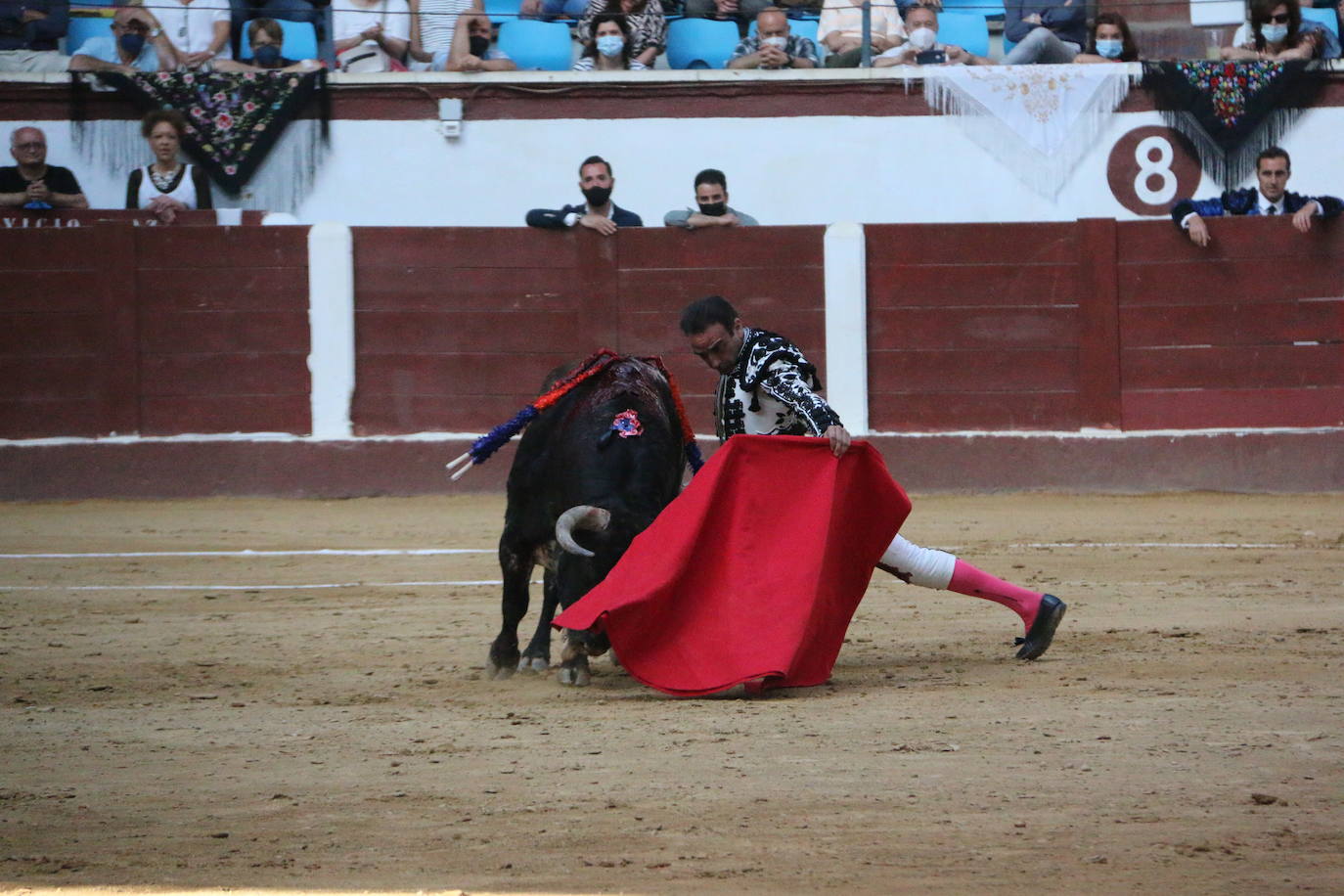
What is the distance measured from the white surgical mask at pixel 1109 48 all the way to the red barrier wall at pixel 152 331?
438 centimetres

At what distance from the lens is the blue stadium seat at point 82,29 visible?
9.32 meters

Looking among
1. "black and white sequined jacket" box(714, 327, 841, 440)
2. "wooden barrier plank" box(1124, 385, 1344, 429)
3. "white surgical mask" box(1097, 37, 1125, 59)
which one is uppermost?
"white surgical mask" box(1097, 37, 1125, 59)

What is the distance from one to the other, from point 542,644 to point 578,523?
51 cm

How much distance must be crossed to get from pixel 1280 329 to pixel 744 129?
296cm

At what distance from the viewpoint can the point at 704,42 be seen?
9461 mm

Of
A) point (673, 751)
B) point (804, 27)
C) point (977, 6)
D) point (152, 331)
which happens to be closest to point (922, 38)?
point (977, 6)

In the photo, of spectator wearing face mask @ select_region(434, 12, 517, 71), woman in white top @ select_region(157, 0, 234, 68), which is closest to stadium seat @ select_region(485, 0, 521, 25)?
spectator wearing face mask @ select_region(434, 12, 517, 71)

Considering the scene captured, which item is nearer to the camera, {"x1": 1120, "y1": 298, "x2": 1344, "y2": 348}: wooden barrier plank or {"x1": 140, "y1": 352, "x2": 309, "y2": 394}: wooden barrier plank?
{"x1": 1120, "y1": 298, "x2": 1344, "y2": 348}: wooden barrier plank

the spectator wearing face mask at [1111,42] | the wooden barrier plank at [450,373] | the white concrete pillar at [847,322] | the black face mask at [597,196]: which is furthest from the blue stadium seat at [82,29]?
the spectator wearing face mask at [1111,42]

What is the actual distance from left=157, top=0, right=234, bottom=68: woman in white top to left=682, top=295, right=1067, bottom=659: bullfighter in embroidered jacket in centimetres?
593

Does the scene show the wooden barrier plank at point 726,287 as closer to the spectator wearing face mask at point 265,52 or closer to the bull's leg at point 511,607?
the spectator wearing face mask at point 265,52

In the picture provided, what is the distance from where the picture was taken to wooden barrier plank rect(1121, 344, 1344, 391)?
8.19m

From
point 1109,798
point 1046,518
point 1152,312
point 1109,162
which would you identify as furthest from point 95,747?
point 1109,162

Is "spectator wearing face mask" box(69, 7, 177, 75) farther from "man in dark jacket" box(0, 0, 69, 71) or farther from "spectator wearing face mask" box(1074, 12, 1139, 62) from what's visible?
"spectator wearing face mask" box(1074, 12, 1139, 62)
